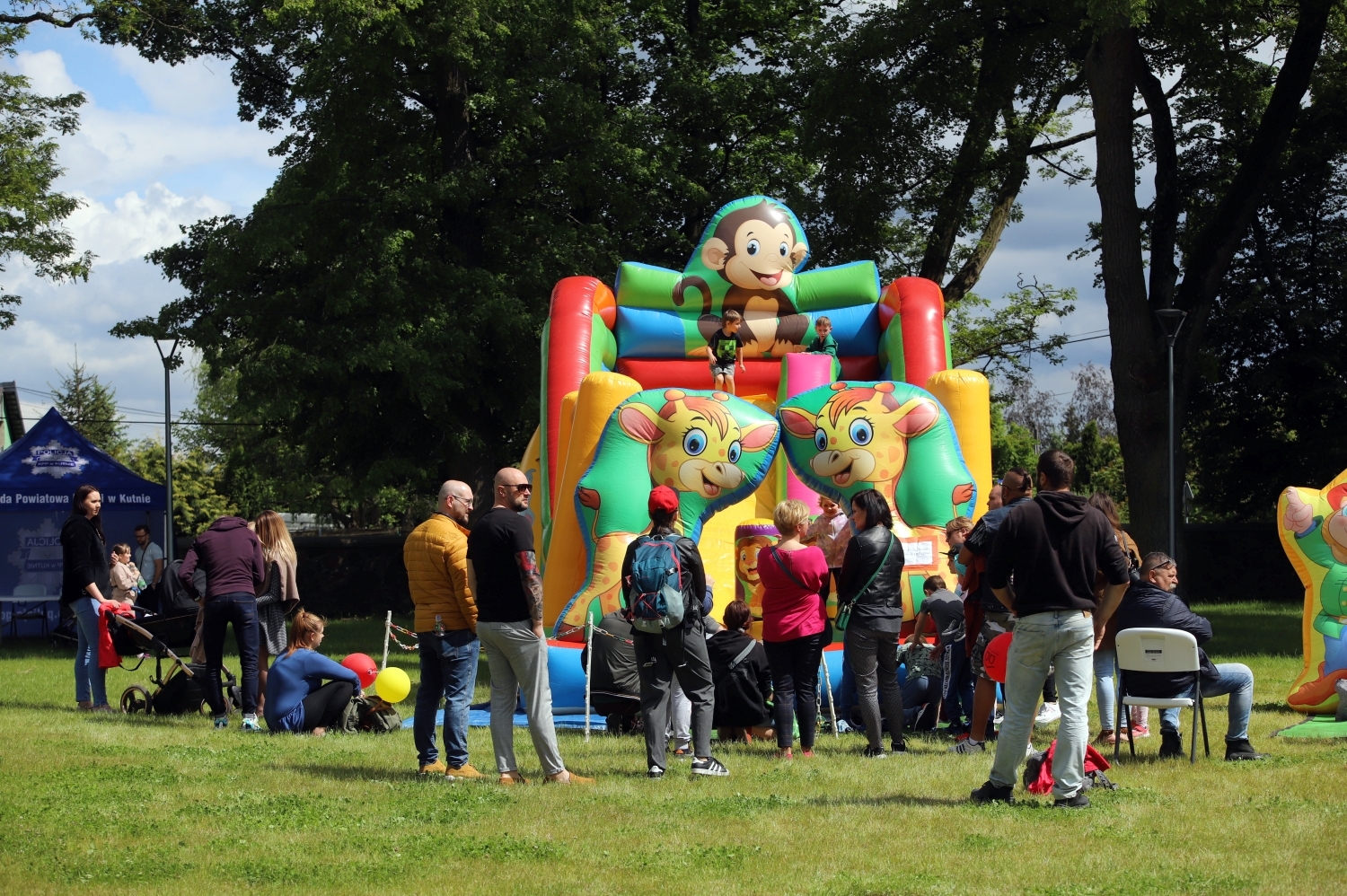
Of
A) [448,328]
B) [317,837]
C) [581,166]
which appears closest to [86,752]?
[317,837]

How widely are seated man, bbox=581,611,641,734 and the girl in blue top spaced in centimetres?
162

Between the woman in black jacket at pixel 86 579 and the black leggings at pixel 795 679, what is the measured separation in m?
5.33

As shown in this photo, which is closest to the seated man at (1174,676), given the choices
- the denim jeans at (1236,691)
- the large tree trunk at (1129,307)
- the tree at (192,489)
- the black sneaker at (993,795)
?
the denim jeans at (1236,691)

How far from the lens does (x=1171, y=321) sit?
56.7 ft

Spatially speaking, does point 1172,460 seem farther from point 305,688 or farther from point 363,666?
point 305,688

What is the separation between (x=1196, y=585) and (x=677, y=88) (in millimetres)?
13064

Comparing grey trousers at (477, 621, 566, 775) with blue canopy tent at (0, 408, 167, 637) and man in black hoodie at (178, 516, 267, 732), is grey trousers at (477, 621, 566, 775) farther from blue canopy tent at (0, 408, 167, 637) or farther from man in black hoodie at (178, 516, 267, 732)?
blue canopy tent at (0, 408, 167, 637)

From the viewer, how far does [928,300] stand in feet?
43.1

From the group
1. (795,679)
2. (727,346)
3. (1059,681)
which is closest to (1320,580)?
(795,679)

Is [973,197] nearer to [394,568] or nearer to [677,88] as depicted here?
[677,88]

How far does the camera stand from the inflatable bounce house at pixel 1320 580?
31.7 ft

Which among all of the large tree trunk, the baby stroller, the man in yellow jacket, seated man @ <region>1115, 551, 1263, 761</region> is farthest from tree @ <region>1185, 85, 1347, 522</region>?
the man in yellow jacket

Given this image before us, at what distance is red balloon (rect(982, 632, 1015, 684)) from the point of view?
305 inches

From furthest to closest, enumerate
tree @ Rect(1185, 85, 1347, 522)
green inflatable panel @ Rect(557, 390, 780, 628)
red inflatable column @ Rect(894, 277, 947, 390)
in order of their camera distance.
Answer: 1. tree @ Rect(1185, 85, 1347, 522)
2. red inflatable column @ Rect(894, 277, 947, 390)
3. green inflatable panel @ Rect(557, 390, 780, 628)
